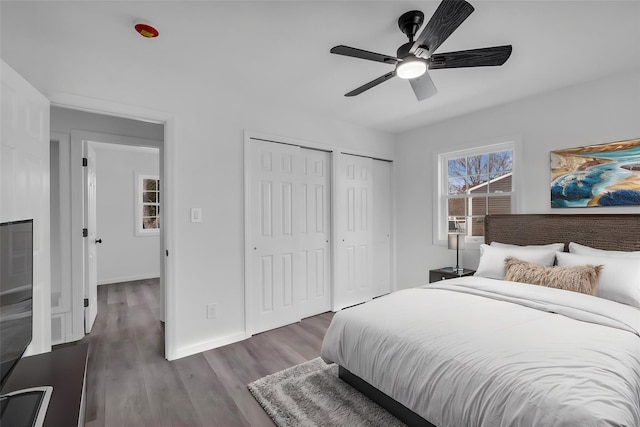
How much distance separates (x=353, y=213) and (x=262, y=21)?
2.60m

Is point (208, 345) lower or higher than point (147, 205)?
lower

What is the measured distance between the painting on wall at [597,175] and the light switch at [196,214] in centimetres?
337

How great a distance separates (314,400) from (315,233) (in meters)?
1.98

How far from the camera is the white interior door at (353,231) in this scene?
3914 millimetres

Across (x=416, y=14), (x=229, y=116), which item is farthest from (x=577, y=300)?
(x=229, y=116)

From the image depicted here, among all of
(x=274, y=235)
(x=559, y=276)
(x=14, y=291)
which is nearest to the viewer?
(x=14, y=291)

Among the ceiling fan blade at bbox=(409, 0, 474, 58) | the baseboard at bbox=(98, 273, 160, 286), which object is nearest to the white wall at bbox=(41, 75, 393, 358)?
the ceiling fan blade at bbox=(409, 0, 474, 58)

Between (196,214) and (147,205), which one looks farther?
(147,205)

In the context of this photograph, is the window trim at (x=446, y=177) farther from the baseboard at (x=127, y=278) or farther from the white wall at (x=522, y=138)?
the baseboard at (x=127, y=278)

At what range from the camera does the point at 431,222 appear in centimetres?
404

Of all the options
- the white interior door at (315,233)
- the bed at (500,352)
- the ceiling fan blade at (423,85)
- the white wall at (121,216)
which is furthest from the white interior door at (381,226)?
the white wall at (121,216)

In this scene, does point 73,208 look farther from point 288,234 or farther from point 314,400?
point 314,400

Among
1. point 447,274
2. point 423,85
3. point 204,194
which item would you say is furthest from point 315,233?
point 423,85

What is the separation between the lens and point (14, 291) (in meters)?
1.23
